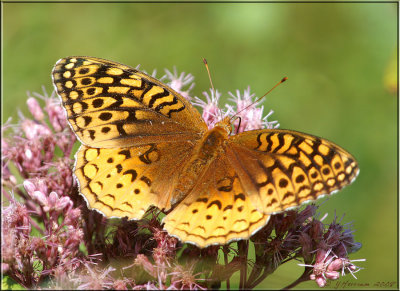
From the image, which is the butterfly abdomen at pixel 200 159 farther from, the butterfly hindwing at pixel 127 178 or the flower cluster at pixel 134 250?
the flower cluster at pixel 134 250

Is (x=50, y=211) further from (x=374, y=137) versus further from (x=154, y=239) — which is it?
(x=374, y=137)

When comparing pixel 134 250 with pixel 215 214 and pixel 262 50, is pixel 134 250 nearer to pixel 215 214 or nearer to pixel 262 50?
pixel 215 214

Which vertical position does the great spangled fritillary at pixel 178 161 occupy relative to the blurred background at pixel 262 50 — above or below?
below

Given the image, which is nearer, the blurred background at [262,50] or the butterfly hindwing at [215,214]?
the butterfly hindwing at [215,214]

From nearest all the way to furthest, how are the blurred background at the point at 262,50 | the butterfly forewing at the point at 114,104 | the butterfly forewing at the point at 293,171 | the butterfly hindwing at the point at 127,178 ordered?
the butterfly forewing at the point at 293,171
the butterfly hindwing at the point at 127,178
the butterfly forewing at the point at 114,104
the blurred background at the point at 262,50

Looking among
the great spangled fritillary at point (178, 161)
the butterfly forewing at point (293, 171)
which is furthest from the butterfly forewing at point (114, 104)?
the butterfly forewing at point (293, 171)

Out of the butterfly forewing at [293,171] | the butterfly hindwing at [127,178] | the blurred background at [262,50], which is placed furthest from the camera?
the blurred background at [262,50]

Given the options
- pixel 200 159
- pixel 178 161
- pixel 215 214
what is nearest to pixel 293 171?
pixel 215 214

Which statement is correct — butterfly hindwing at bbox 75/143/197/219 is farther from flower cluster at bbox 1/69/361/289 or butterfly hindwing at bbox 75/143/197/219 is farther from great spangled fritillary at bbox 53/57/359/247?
flower cluster at bbox 1/69/361/289

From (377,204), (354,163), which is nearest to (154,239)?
(354,163)
